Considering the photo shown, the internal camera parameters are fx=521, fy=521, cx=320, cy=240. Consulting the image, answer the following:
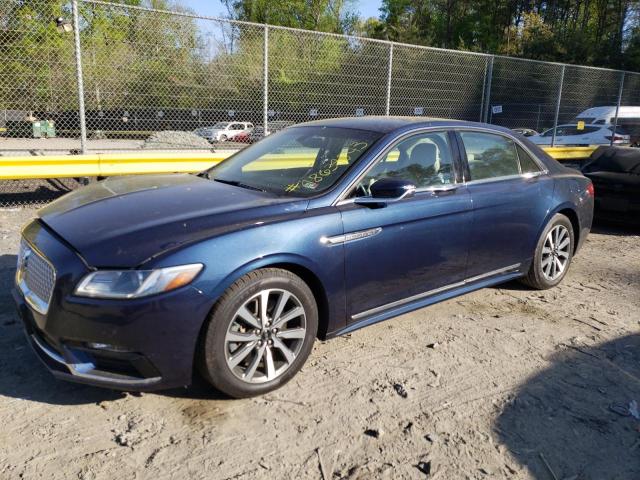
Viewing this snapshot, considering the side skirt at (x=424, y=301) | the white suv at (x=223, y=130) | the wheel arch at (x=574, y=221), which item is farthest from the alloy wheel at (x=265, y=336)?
the white suv at (x=223, y=130)

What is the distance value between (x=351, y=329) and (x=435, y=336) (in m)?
0.80

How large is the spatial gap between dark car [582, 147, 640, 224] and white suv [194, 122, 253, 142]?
17.0 ft

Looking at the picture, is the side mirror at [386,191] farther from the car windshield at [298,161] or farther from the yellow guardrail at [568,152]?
the yellow guardrail at [568,152]

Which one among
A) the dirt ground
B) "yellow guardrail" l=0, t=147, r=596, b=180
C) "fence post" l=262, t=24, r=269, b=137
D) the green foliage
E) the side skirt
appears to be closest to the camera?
the dirt ground

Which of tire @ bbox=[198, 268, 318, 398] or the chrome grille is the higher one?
the chrome grille

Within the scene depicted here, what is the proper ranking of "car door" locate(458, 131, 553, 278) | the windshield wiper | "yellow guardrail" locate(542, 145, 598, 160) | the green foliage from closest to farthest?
the windshield wiper
"car door" locate(458, 131, 553, 278)
"yellow guardrail" locate(542, 145, 598, 160)
the green foliage

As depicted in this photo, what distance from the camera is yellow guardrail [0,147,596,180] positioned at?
639cm

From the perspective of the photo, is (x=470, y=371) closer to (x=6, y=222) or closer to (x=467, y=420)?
(x=467, y=420)

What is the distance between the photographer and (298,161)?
3.91 m

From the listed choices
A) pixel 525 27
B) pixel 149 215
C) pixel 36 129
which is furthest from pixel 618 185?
pixel 525 27

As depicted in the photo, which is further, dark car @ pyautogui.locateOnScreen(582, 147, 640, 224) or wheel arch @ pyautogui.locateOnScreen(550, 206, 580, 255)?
dark car @ pyautogui.locateOnScreen(582, 147, 640, 224)

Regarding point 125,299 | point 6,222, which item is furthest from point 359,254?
point 6,222

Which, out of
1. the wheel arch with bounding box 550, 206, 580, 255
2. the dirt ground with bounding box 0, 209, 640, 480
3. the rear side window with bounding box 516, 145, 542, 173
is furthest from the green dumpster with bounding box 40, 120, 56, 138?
the wheel arch with bounding box 550, 206, 580, 255

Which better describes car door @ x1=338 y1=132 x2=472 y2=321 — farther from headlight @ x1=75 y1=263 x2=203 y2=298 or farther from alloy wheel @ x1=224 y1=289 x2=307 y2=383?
headlight @ x1=75 y1=263 x2=203 y2=298
